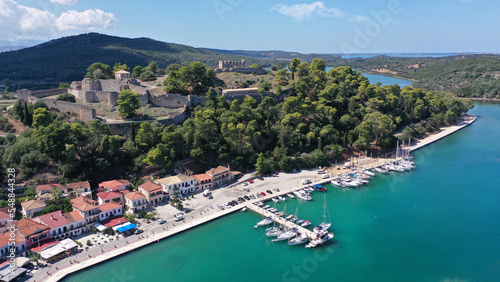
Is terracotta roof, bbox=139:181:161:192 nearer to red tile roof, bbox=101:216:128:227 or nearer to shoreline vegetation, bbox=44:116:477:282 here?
red tile roof, bbox=101:216:128:227

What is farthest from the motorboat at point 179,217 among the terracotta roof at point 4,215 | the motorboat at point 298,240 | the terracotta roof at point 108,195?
the terracotta roof at point 4,215

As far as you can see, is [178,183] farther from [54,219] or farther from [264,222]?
[54,219]

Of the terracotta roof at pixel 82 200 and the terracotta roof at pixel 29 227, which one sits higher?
the terracotta roof at pixel 82 200

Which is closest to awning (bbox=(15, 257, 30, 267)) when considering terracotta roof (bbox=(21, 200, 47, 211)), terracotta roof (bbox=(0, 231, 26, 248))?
terracotta roof (bbox=(0, 231, 26, 248))

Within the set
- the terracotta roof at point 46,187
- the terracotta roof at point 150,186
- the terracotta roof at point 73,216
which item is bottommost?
the terracotta roof at point 73,216

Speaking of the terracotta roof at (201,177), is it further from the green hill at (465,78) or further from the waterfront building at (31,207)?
the green hill at (465,78)

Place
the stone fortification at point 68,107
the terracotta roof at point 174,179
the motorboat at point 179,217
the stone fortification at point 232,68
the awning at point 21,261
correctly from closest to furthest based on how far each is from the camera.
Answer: the awning at point 21,261, the motorboat at point 179,217, the terracotta roof at point 174,179, the stone fortification at point 68,107, the stone fortification at point 232,68

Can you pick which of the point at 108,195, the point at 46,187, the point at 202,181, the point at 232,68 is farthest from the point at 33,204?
the point at 232,68
